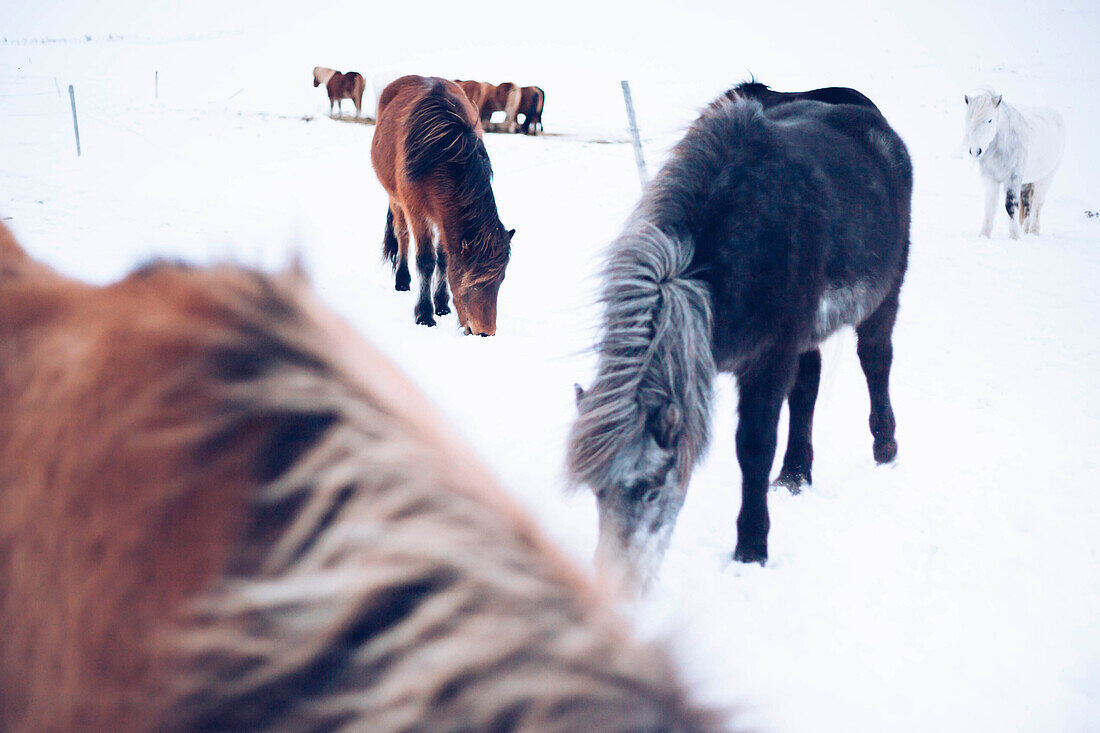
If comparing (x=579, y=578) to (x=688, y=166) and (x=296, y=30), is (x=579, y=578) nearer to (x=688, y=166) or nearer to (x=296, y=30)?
(x=688, y=166)

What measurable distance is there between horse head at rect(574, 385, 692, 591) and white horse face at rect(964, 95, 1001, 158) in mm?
11832

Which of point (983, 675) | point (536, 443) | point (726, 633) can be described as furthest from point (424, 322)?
point (983, 675)

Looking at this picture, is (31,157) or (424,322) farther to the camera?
(31,157)

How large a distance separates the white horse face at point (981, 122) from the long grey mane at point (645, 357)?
37.5 feet

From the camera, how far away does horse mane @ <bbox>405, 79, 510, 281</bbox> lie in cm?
559

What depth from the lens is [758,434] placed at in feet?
9.46

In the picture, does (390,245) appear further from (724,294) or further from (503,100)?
(503,100)

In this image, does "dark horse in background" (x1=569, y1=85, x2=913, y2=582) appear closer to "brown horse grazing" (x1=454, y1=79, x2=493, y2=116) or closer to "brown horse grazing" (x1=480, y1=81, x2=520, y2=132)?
"brown horse grazing" (x1=454, y1=79, x2=493, y2=116)

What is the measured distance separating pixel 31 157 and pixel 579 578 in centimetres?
1737

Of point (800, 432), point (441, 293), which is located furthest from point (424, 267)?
point (800, 432)

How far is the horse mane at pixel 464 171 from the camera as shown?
5594mm

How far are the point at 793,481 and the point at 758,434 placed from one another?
1134mm

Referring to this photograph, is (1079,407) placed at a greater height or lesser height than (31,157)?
lesser

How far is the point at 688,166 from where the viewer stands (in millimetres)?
2805
